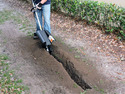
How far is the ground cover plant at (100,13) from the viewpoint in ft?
17.7

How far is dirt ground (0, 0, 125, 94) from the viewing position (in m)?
3.78

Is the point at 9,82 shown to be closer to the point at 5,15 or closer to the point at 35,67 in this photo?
the point at 35,67

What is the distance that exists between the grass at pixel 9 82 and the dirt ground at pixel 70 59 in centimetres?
17

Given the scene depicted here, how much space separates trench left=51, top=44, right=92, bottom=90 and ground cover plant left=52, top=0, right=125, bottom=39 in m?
1.98

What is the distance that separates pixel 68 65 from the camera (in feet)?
14.9

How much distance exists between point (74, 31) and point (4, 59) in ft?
10.0

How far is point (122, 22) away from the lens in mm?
5289

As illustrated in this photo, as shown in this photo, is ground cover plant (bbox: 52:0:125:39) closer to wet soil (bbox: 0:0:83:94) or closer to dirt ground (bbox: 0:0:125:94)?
dirt ground (bbox: 0:0:125:94)

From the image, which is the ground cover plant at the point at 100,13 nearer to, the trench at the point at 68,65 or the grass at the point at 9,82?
the trench at the point at 68,65

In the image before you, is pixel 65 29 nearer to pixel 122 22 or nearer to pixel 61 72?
pixel 122 22

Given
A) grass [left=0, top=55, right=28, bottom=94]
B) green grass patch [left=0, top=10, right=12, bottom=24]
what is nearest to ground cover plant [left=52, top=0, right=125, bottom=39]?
green grass patch [left=0, top=10, right=12, bottom=24]

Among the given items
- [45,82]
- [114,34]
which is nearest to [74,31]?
[114,34]

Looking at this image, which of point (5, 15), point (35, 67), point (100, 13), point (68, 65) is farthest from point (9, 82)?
point (5, 15)

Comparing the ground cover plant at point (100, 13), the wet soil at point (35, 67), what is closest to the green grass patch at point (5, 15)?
the wet soil at point (35, 67)
